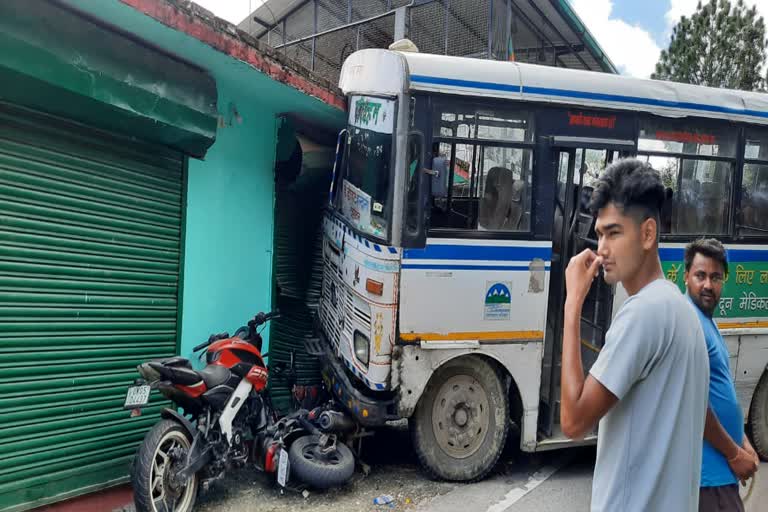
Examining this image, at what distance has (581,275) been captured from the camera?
198 cm

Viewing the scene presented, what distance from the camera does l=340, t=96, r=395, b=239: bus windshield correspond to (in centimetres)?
514

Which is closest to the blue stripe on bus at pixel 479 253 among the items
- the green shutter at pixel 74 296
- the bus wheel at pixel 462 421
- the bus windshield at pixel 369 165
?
the bus windshield at pixel 369 165

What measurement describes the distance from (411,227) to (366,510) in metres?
2.16

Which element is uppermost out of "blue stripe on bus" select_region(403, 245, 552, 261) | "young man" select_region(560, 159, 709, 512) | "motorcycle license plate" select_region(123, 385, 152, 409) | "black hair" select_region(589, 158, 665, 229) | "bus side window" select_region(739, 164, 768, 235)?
"bus side window" select_region(739, 164, 768, 235)

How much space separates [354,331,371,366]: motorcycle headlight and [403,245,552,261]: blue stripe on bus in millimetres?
745

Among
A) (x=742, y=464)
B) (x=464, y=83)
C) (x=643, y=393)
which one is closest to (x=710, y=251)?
(x=742, y=464)

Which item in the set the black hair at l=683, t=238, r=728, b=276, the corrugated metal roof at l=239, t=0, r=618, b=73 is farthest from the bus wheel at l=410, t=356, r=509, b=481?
the corrugated metal roof at l=239, t=0, r=618, b=73

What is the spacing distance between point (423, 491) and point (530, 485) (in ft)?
3.17

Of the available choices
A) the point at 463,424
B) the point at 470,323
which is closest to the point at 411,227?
the point at 470,323

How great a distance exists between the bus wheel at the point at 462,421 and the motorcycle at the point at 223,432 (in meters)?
0.64

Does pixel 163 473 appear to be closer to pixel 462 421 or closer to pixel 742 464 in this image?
pixel 462 421

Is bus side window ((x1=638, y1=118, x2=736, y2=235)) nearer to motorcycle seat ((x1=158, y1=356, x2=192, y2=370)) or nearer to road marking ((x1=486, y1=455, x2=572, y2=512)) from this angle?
road marking ((x1=486, y1=455, x2=572, y2=512))

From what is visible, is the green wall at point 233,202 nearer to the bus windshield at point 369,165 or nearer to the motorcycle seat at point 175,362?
the bus windshield at point 369,165

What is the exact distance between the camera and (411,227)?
504cm
